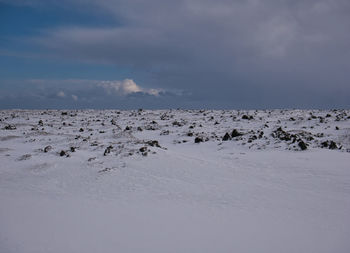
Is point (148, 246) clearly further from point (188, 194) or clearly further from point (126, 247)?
point (188, 194)

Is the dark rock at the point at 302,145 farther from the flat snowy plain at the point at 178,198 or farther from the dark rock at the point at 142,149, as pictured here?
the dark rock at the point at 142,149

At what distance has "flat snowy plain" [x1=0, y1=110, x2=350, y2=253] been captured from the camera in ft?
16.5

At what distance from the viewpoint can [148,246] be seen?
4.89 metres

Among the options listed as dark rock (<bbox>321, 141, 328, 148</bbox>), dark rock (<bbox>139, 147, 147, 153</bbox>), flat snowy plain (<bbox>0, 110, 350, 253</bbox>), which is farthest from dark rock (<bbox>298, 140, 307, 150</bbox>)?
dark rock (<bbox>139, 147, 147, 153</bbox>)

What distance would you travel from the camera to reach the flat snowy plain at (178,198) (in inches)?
198

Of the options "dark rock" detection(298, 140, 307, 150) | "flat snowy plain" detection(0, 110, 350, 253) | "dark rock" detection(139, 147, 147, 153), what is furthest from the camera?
"dark rock" detection(298, 140, 307, 150)

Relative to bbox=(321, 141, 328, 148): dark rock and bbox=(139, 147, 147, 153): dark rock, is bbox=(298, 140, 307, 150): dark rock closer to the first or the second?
bbox=(321, 141, 328, 148): dark rock

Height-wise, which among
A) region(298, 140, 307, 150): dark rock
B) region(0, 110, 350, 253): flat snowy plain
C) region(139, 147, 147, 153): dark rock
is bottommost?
region(0, 110, 350, 253): flat snowy plain

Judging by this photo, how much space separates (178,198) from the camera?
7203 millimetres

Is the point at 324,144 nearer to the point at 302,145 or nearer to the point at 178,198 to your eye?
the point at 302,145

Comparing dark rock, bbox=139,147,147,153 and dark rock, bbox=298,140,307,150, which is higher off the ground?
dark rock, bbox=298,140,307,150

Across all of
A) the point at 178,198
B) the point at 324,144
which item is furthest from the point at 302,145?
the point at 178,198

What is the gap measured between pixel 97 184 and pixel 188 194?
327 centimetres

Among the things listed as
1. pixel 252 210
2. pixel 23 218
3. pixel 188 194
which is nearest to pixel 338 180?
pixel 252 210
